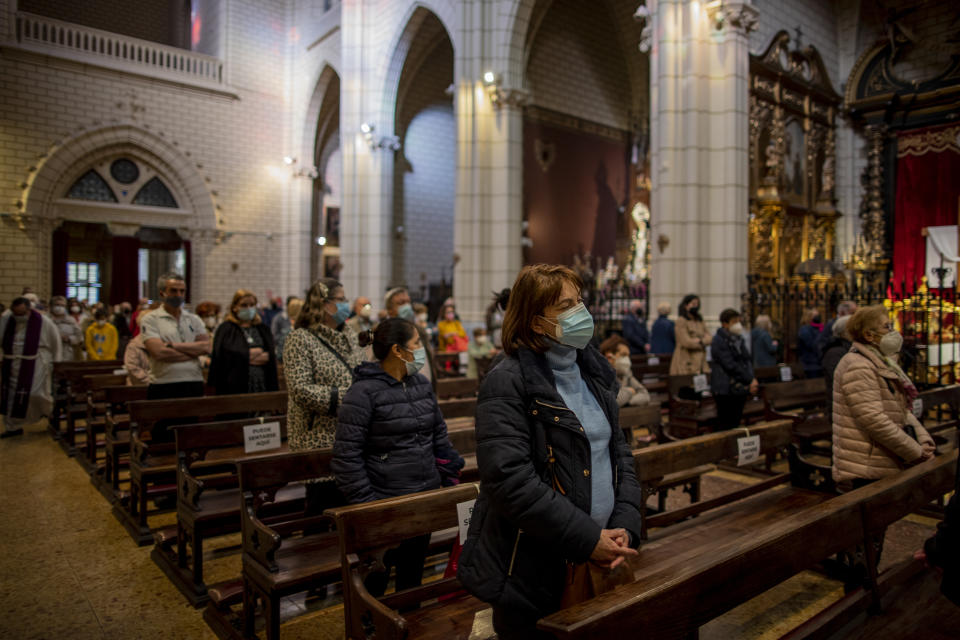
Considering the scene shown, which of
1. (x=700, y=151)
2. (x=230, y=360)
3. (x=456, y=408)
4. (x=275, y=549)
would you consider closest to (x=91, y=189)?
(x=230, y=360)

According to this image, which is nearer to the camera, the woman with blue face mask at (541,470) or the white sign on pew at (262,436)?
the woman with blue face mask at (541,470)

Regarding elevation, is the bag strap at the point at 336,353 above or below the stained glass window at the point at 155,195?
below

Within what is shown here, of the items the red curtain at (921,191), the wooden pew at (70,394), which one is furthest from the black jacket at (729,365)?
the red curtain at (921,191)

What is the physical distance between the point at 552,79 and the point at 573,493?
53.3ft

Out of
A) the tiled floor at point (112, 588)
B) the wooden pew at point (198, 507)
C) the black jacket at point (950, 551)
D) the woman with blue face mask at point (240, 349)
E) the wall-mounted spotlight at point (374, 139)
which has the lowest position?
the tiled floor at point (112, 588)

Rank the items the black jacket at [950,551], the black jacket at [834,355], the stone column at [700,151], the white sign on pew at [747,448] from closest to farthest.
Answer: the black jacket at [950,551]
the white sign on pew at [747,448]
the black jacket at [834,355]
the stone column at [700,151]

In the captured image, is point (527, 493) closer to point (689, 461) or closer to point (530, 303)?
point (530, 303)

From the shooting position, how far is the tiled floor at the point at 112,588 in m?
3.20

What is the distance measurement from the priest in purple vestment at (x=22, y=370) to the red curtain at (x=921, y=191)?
15394 mm

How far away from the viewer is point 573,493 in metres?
1.81

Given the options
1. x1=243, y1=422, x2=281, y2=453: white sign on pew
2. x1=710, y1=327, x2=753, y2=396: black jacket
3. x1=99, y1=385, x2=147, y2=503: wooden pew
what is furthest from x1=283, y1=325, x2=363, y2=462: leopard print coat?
x1=710, y1=327, x2=753, y2=396: black jacket

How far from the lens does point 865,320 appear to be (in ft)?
11.8

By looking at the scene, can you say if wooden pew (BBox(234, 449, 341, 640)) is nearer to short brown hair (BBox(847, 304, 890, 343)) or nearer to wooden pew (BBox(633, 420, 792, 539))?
wooden pew (BBox(633, 420, 792, 539))

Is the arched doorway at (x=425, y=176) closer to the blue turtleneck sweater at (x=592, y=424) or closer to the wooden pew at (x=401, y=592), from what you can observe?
the wooden pew at (x=401, y=592)
